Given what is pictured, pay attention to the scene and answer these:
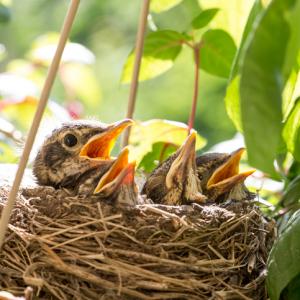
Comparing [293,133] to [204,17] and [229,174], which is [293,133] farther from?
[229,174]

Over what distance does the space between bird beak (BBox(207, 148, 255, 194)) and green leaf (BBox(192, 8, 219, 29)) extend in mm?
326

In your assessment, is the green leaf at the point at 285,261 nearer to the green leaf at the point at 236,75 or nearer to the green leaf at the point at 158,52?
the green leaf at the point at 236,75

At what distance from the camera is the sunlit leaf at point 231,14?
1.66 metres

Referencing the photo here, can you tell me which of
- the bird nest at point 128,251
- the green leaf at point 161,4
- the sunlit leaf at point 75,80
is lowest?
the bird nest at point 128,251

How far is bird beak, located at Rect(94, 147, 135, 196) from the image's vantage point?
157 centimetres

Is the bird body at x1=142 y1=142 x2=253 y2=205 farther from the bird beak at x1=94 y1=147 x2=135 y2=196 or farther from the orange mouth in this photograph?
the bird beak at x1=94 y1=147 x2=135 y2=196

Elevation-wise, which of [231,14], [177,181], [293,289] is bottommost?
[293,289]

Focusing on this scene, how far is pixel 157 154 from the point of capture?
6.24 ft

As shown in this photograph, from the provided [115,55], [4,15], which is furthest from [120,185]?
[115,55]

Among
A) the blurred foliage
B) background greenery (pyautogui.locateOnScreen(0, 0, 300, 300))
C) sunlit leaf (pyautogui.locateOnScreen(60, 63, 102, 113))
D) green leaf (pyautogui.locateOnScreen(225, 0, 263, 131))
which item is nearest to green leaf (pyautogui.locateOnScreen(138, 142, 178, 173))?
background greenery (pyautogui.locateOnScreen(0, 0, 300, 300))

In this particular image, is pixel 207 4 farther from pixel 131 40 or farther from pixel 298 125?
pixel 131 40

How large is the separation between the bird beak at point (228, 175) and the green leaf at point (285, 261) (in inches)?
20.2

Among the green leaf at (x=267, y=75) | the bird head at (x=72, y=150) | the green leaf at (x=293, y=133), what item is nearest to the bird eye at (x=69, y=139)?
the bird head at (x=72, y=150)

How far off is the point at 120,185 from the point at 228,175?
39 centimetres
